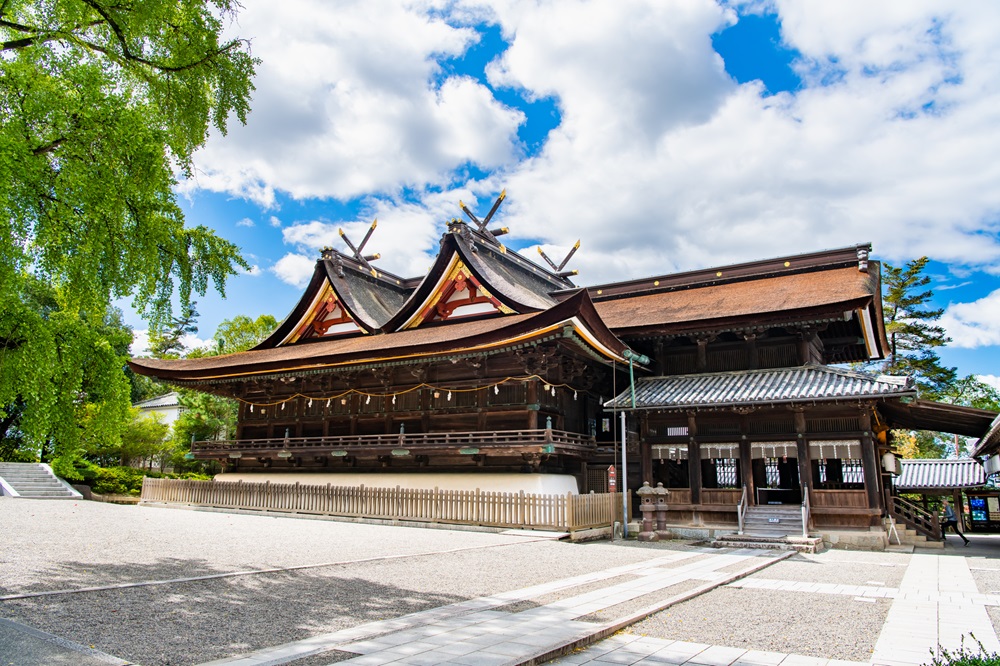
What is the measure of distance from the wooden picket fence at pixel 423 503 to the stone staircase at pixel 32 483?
530 cm

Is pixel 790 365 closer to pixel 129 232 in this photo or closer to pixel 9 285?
pixel 129 232

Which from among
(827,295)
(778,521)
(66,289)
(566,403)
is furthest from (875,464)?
(66,289)

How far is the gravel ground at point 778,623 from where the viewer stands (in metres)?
6.62

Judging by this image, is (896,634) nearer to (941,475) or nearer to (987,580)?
(987,580)

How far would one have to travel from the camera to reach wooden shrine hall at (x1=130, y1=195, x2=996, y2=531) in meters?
18.8

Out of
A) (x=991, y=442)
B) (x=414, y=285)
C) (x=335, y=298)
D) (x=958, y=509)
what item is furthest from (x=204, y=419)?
(x=958, y=509)

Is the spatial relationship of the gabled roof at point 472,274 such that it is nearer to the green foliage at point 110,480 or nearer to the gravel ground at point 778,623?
the green foliage at point 110,480

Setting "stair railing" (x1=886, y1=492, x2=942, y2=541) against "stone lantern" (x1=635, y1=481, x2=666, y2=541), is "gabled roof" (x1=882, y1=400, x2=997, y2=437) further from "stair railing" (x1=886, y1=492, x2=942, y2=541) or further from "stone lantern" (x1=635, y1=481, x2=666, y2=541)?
"stone lantern" (x1=635, y1=481, x2=666, y2=541)

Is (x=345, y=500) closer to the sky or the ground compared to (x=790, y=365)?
closer to the ground

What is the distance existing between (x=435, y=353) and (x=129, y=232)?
1286cm

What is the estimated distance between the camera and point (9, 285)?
25.0 ft

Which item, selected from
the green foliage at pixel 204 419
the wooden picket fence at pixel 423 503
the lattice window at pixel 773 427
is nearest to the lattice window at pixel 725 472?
the lattice window at pixel 773 427

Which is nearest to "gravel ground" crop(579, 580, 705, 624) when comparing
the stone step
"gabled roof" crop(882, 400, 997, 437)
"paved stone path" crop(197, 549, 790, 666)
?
"paved stone path" crop(197, 549, 790, 666)

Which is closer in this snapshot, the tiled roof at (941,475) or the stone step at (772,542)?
the stone step at (772,542)
